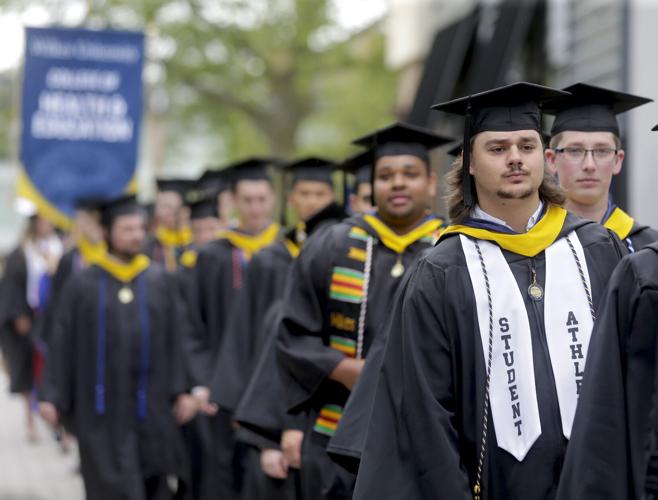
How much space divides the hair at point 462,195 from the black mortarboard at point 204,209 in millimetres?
7038

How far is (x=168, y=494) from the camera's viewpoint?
8.93 meters

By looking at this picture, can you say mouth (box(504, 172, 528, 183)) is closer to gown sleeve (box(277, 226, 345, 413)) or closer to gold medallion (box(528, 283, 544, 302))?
gold medallion (box(528, 283, 544, 302))

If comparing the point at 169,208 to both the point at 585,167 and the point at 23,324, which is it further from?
the point at 585,167

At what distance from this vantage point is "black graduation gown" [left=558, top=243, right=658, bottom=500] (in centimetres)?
334

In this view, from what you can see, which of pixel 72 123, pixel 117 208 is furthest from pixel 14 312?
pixel 117 208

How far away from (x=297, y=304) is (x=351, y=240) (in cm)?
39

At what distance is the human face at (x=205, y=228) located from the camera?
11328 mm

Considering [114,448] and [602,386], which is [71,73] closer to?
[114,448]

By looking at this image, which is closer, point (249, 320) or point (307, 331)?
point (307, 331)

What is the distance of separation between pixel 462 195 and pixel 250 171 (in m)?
5.19

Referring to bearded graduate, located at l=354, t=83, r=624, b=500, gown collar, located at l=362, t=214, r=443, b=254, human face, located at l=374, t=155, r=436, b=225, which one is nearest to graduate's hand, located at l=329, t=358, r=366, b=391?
gown collar, located at l=362, t=214, r=443, b=254

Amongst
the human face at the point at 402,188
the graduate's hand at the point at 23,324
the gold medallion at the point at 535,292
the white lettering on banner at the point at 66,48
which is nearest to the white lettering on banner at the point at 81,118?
the white lettering on banner at the point at 66,48

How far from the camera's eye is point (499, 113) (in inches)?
172

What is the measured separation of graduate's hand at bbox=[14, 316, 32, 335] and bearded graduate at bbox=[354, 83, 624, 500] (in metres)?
10.7
